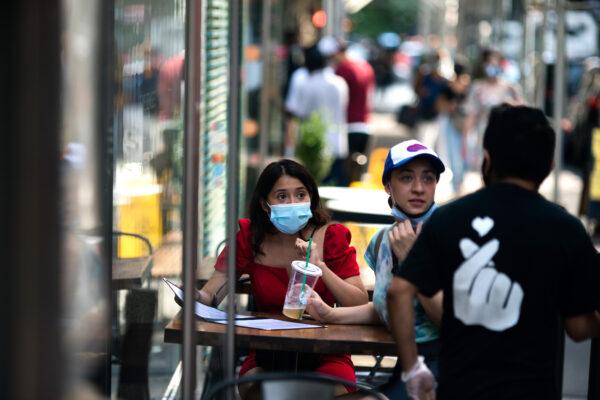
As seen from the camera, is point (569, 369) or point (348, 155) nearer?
point (569, 369)

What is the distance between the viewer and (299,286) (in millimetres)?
4250

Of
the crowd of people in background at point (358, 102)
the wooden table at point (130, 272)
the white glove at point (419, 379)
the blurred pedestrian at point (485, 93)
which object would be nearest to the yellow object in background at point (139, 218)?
the wooden table at point (130, 272)

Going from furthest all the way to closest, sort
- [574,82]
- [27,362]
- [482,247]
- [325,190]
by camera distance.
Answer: [574,82] < [325,190] < [482,247] < [27,362]

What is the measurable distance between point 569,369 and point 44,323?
4468 millimetres

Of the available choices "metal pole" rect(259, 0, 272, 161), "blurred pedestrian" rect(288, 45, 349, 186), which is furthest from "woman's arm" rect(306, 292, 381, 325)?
"metal pole" rect(259, 0, 272, 161)

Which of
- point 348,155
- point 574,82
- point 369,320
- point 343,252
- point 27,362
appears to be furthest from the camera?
point 574,82

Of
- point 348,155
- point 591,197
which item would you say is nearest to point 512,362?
point 591,197

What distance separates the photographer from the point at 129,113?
4.68 m

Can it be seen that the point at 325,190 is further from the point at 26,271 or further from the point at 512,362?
the point at 26,271

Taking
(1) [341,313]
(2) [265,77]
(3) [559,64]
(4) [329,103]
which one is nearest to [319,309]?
(1) [341,313]

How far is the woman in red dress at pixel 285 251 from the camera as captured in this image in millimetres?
4418

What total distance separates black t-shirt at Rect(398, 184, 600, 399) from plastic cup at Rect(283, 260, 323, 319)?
3.19 ft

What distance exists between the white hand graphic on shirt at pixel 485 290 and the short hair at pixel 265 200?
1378mm

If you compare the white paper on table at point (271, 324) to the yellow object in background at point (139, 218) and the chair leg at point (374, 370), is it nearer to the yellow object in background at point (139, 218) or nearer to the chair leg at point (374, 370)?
the yellow object in background at point (139, 218)
